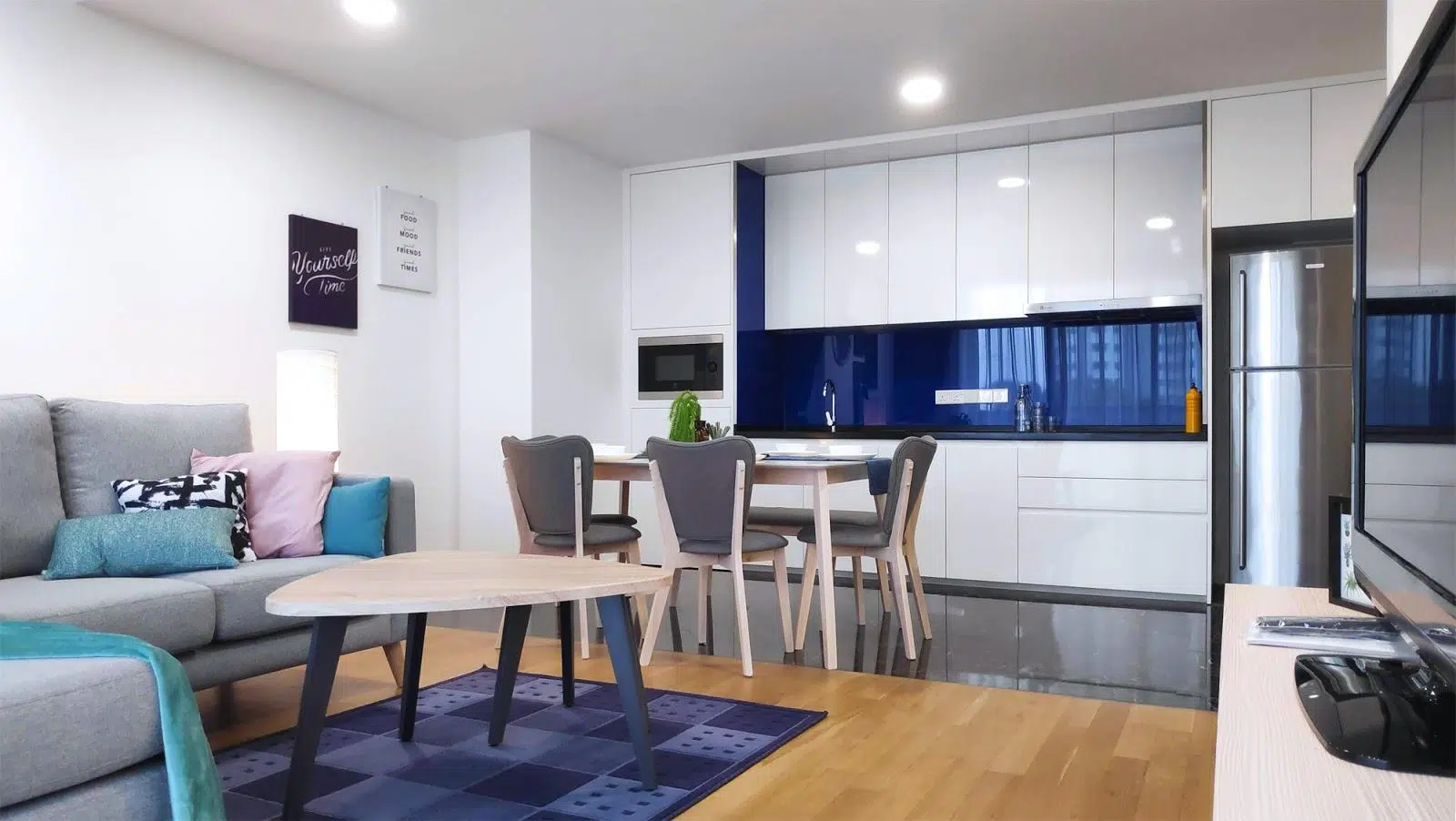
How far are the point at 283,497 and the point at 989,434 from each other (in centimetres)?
352

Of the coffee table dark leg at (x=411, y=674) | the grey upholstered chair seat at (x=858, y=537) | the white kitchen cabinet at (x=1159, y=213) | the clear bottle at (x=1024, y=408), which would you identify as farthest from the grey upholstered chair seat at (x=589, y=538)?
the white kitchen cabinet at (x=1159, y=213)

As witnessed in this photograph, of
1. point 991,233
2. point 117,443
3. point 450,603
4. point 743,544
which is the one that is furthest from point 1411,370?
point 991,233

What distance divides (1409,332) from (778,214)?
5409 mm

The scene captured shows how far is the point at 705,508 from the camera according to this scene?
359cm

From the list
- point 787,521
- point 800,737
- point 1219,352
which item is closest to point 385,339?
point 787,521

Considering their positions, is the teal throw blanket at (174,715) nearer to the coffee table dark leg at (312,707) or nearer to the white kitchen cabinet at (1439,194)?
the coffee table dark leg at (312,707)

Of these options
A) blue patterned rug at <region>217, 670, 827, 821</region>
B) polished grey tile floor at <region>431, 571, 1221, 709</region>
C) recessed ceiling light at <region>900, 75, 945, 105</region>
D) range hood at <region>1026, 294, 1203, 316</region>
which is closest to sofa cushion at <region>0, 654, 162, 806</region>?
blue patterned rug at <region>217, 670, 827, 821</region>

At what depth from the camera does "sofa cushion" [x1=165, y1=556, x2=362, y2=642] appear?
9.54ft

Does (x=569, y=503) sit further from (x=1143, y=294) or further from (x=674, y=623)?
(x=1143, y=294)

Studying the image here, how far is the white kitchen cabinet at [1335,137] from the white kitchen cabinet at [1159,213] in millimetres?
604

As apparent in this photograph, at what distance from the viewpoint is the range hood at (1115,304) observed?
16.9ft

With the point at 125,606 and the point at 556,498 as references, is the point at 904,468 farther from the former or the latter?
the point at 125,606

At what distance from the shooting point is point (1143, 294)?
5.38 m

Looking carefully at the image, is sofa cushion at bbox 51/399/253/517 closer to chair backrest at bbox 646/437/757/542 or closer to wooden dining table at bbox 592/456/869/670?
wooden dining table at bbox 592/456/869/670
